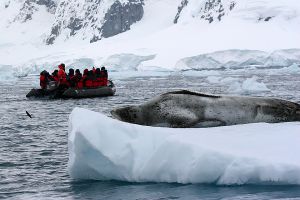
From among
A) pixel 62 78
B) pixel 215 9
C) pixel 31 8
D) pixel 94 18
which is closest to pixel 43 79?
pixel 62 78

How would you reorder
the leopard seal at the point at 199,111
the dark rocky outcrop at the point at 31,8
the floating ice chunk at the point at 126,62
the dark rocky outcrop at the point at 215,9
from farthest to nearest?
the dark rocky outcrop at the point at 31,8 < the dark rocky outcrop at the point at 215,9 < the floating ice chunk at the point at 126,62 < the leopard seal at the point at 199,111

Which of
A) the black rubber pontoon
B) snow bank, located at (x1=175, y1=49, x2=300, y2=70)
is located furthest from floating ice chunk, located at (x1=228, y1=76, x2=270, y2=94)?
snow bank, located at (x1=175, y1=49, x2=300, y2=70)

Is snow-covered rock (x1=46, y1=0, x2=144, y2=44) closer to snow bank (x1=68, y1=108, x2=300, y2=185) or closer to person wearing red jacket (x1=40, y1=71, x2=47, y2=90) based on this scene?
person wearing red jacket (x1=40, y1=71, x2=47, y2=90)

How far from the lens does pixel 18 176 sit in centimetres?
739

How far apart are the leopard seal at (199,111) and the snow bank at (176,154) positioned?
4.37ft

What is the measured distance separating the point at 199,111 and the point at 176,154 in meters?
2.14

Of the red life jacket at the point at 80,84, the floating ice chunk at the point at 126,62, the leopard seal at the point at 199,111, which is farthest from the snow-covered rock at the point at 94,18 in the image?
the leopard seal at the point at 199,111

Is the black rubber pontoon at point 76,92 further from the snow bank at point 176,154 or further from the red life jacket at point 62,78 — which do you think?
the snow bank at point 176,154

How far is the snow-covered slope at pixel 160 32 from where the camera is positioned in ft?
192

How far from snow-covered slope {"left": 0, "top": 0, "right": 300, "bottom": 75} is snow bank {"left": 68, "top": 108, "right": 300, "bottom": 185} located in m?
47.8

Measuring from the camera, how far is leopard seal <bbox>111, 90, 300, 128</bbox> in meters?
8.14

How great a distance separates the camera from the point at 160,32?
85.4m

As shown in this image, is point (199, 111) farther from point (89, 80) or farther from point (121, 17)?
point (121, 17)

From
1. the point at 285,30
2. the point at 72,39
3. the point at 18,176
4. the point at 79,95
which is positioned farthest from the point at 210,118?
the point at 72,39
